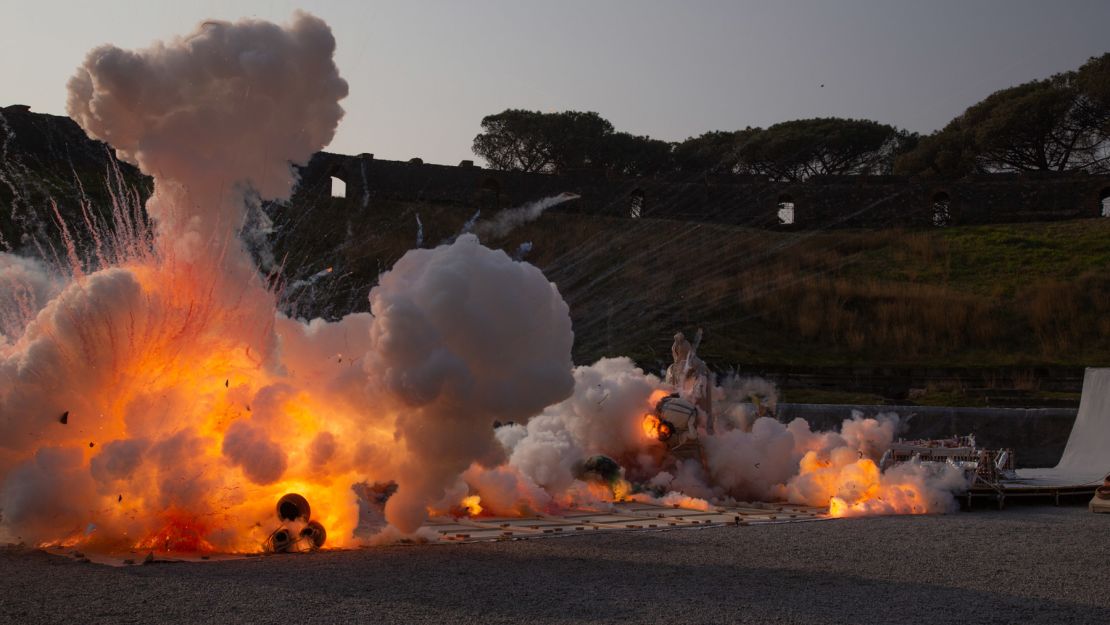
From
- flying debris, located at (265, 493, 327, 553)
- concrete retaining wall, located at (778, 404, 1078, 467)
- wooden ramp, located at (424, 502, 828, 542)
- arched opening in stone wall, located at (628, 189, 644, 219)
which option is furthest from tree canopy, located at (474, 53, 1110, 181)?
flying debris, located at (265, 493, 327, 553)

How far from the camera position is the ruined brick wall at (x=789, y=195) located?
54.9 m

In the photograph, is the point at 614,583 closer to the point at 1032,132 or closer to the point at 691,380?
the point at 691,380

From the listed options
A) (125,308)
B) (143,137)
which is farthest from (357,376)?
(143,137)

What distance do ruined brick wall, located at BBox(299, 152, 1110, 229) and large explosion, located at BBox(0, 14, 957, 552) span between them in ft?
134

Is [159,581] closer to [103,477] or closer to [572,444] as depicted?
[103,477]

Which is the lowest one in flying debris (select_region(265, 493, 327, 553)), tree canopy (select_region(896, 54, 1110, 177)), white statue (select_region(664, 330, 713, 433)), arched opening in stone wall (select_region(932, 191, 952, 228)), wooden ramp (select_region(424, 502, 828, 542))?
wooden ramp (select_region(424, 502, 828, 542))

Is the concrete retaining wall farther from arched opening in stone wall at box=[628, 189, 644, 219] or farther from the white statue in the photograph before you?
arched opening in stone wall at box=[628, 189, 644, 219]

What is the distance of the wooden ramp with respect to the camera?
13.1m

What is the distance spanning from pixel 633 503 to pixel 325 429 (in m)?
6.54

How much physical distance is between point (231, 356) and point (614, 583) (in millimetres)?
5170

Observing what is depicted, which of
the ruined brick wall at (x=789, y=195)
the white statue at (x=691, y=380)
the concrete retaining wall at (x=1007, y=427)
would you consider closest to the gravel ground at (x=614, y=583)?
the white statue at (x=691, y=380)

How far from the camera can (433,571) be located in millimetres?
10102

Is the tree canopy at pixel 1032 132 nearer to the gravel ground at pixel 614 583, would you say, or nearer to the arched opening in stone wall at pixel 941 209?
the arched opening in stone wall at pixel 941 209

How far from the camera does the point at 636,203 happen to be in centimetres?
5769
